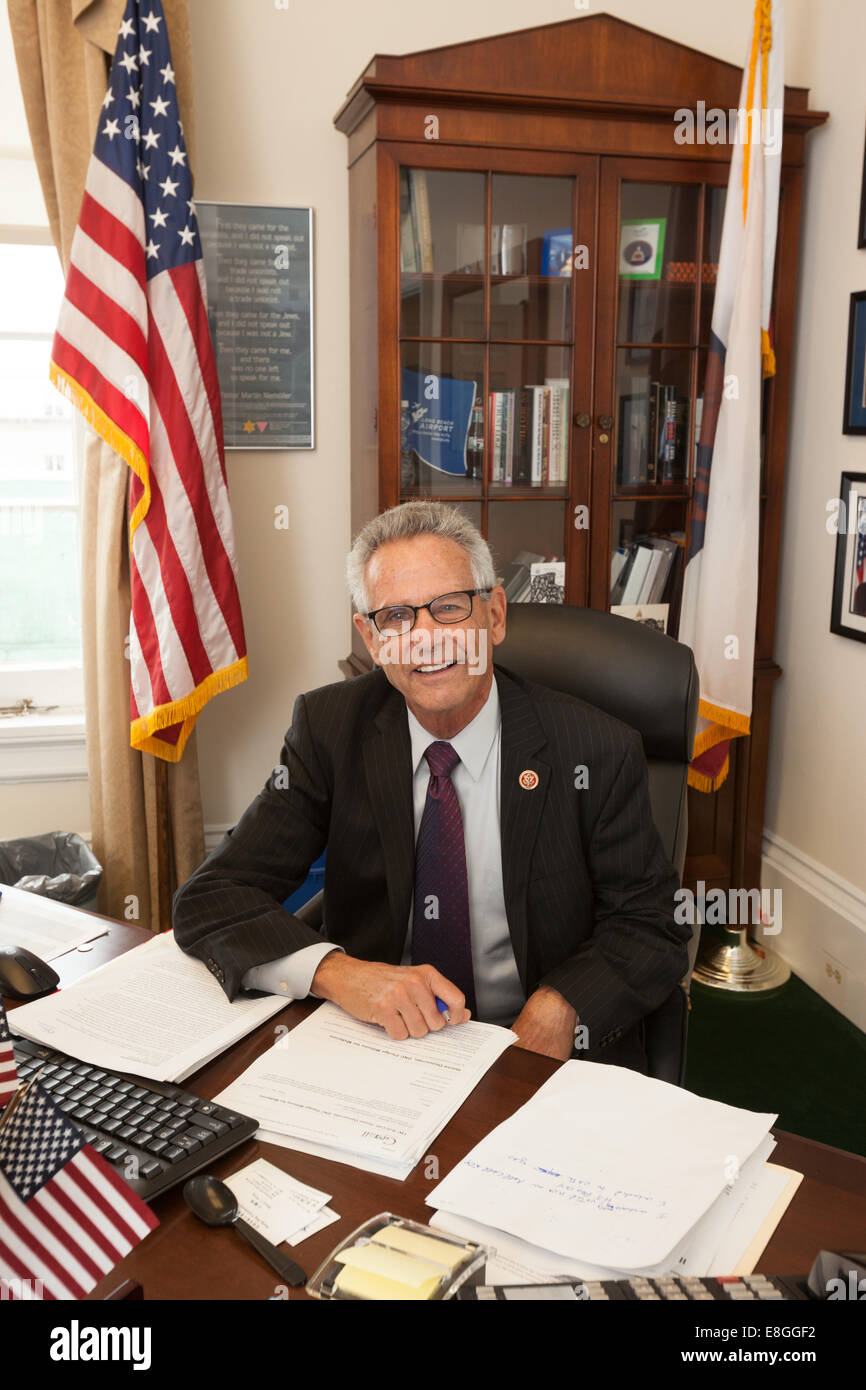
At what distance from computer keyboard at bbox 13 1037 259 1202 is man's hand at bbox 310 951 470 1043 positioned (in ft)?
0.74

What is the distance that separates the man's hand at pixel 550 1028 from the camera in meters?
1.45

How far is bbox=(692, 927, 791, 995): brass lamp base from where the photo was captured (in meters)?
3.01

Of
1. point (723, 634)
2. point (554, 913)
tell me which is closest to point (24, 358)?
point (723, 634)

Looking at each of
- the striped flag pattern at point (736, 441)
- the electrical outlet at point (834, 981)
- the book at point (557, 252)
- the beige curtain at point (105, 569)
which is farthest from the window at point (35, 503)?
the electrical outlet at point (834, 981)

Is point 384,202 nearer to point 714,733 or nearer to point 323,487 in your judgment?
point 323,487

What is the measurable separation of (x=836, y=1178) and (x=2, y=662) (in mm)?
2713

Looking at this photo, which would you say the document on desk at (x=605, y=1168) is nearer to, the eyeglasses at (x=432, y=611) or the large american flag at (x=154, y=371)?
the eyeglasses at (x=432, y=611)

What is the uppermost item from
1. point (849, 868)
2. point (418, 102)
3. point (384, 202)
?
point (418, 102)

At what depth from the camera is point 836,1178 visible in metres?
1.02

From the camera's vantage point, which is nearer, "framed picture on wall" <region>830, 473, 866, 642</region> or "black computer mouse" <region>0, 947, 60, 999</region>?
"black computer mouse" <region>0, 947, 60, 999</region>

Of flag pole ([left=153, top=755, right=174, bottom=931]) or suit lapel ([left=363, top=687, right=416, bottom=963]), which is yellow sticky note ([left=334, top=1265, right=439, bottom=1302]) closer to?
suit lapel ([left=363, top=687, right=416, bottom=963])

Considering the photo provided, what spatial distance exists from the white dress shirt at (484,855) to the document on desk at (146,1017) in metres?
0.38

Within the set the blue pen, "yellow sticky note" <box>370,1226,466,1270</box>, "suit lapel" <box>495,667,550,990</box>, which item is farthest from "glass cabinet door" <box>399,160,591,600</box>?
"yellow sticky note" <box>370,1226,466,1270</box>
